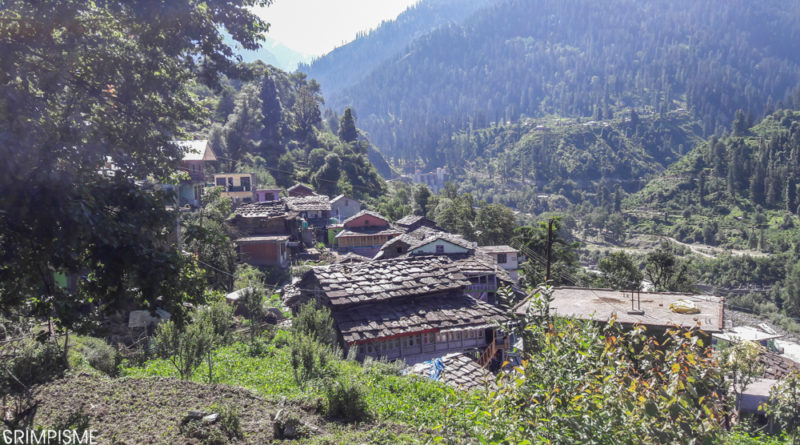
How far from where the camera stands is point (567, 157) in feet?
510

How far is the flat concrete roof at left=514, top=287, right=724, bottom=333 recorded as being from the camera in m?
15.3

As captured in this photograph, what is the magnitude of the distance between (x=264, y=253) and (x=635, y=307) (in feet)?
86.6

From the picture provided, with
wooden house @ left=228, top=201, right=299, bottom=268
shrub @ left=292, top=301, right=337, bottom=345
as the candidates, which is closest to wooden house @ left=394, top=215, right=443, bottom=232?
wooden house @ left=228, top=201, right=299, bottom=268

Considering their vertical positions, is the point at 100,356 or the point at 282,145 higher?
the point at 282,145

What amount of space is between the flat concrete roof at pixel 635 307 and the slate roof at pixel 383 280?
4.86 m

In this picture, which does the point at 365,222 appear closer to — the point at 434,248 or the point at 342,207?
the point at 434,248

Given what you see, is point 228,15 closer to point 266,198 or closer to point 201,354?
point 201,354

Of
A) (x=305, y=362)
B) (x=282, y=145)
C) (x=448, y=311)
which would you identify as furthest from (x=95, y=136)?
(x=282, y=145)

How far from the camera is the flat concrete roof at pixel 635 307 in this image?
1527 cm

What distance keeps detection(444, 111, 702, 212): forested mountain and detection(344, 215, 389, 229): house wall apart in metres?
95.5

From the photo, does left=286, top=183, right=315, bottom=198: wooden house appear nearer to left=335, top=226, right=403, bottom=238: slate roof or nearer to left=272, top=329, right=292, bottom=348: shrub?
left=335, top=226, right=403, bottom=238: slate roof

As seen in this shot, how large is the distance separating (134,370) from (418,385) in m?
8.19

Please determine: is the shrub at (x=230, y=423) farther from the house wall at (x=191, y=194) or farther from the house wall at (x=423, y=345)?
the house wall at (x=191, y=194)

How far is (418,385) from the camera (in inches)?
467
